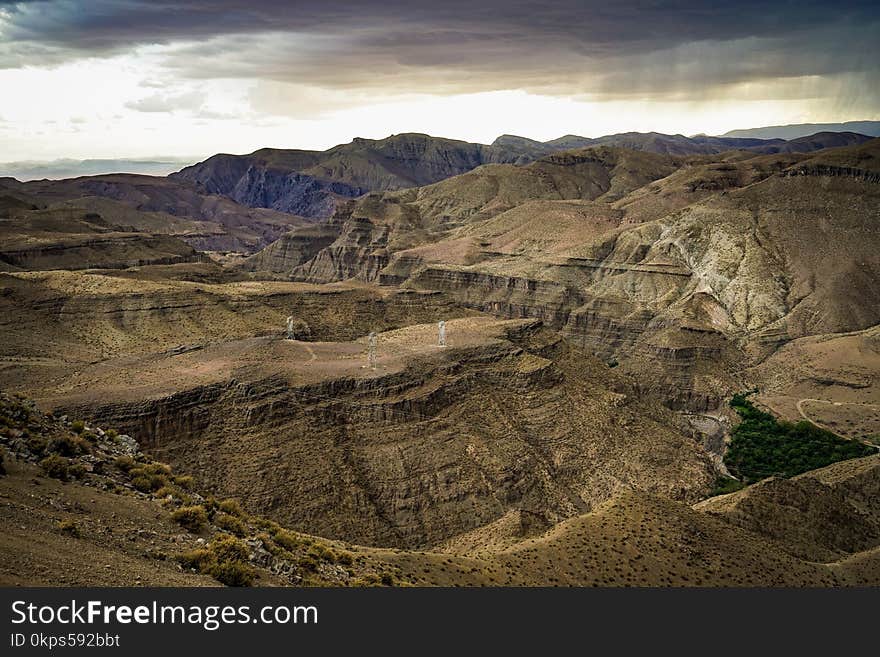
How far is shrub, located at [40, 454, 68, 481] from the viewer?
104ft

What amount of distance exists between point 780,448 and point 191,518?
285 feet

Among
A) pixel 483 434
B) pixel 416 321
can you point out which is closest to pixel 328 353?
pixel 483 434

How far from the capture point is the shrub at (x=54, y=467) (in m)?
31.6

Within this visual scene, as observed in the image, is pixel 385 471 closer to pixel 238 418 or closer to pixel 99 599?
pixel 238 418

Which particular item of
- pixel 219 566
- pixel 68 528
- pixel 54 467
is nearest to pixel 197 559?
pixel 219 566

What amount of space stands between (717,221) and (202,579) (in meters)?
159

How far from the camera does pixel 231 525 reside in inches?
1319

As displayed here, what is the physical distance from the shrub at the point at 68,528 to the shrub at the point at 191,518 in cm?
528

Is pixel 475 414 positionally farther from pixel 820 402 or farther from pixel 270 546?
pixel 820 402

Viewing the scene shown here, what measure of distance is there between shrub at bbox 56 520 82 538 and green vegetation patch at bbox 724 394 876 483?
Result: 80.6 metres

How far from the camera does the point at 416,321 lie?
12756 cm

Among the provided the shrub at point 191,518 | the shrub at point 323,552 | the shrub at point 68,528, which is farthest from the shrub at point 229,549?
the shrub at point 323,552

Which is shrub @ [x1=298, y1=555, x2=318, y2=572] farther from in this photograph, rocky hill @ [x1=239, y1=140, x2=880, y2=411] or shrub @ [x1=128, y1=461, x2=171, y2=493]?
rocky hill @ [x1=239, y1=140, x2=880, y2=411]

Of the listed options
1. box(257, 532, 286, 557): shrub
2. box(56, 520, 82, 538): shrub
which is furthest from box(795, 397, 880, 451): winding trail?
box(56, 520, 82, 538): shrub
